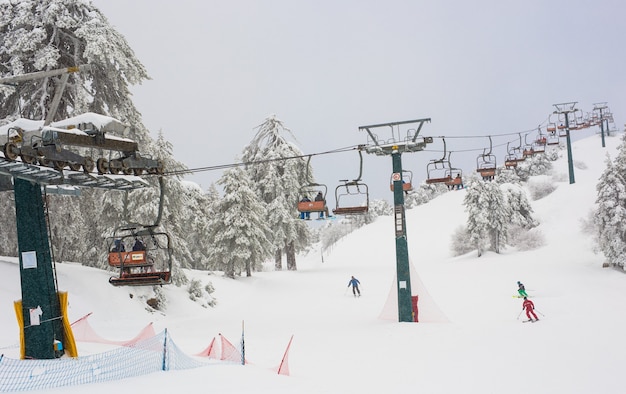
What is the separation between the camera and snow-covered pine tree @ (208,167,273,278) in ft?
108

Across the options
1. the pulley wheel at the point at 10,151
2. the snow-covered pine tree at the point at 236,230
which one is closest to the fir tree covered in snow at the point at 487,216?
the snow-covered pine tree at the point at 236,230

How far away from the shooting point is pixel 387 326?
62.6 feet

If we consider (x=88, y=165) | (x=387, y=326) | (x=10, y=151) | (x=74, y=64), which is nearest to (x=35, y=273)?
(x=88, y=165)

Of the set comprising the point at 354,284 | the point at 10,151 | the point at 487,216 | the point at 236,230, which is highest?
the point at 10,151

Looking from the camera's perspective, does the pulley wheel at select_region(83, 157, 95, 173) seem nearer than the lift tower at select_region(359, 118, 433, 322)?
Yes

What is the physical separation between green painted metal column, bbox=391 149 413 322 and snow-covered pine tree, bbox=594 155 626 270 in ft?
60.6

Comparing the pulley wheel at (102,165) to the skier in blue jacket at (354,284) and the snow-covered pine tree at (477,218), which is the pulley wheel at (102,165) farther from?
the snow-covered pine tree at (477,218)

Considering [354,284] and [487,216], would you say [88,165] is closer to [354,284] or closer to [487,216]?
[354,284]

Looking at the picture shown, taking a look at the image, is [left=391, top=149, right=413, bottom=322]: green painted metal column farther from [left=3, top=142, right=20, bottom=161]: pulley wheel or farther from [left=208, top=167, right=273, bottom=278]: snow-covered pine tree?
[left=208, top=167, right=273, bottom=278]: snow-covered pine tree

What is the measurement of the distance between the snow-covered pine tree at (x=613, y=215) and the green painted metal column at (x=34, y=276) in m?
31.7

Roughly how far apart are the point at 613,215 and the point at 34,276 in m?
32.3

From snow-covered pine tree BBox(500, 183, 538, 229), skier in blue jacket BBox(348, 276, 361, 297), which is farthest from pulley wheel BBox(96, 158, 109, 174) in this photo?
snow-covered pine tree BBox(500, 183, 538, 229)

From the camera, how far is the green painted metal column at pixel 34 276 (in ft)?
36.2

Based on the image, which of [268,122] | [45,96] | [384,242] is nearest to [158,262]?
[45,96]
